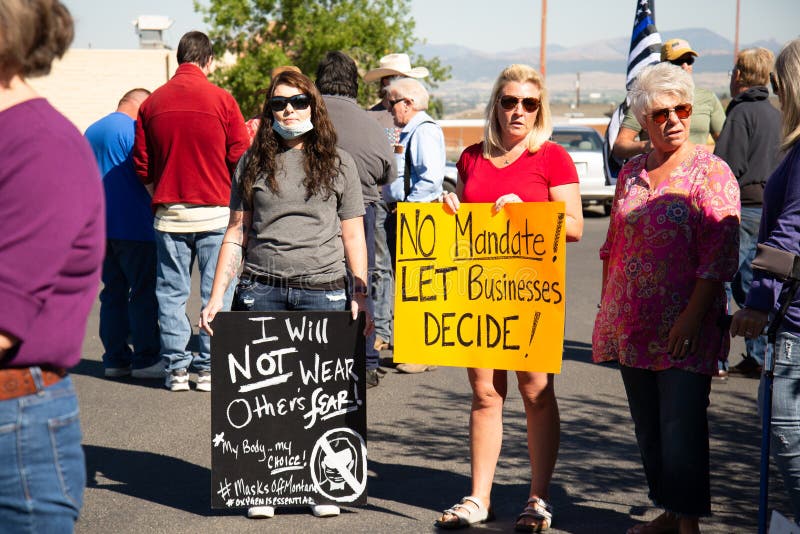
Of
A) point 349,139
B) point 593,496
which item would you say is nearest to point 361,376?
point 593,496

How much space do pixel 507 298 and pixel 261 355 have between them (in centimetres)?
118

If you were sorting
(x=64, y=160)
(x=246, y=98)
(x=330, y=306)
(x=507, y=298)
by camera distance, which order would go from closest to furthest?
(x=64, y=160)
(x=507, y=298)
(x=330, y=306)
(x=246, y=98)

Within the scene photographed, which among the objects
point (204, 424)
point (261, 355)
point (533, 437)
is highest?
point (261, 355)

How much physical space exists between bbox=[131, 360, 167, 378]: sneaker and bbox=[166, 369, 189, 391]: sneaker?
465 mm

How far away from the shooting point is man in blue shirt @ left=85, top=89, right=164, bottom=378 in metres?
7.57

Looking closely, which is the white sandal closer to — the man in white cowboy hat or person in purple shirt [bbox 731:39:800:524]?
person in purple shirt [bbox 731:39:800:524]

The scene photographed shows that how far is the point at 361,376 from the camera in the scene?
484cm

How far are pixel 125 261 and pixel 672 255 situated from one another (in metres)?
4.69

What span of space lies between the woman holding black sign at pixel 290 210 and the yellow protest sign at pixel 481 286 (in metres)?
0.33

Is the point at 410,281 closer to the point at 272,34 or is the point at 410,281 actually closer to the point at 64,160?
the point at 64,160

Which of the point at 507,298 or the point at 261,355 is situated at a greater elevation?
the point at 507,298

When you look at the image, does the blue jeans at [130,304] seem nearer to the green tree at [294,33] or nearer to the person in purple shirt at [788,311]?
the person in purple shirt at [788,311]

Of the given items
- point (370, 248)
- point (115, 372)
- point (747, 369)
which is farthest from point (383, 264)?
point (747, 369)

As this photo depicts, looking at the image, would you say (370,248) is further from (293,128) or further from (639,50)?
(293,128)
